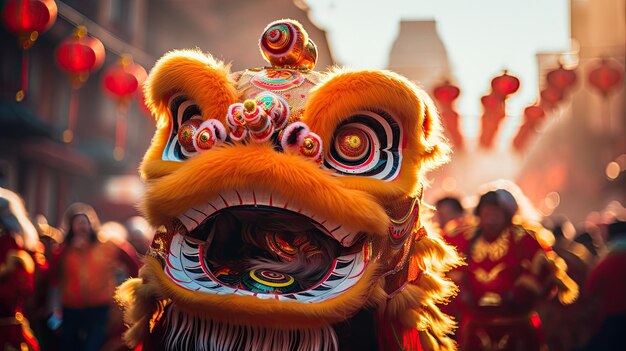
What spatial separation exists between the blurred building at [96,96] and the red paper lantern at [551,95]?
13.2ft

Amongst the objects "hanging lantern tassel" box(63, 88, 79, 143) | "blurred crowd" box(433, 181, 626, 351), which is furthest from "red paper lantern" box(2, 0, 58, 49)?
"blurred crowd" box(433, 181, 626, 351)

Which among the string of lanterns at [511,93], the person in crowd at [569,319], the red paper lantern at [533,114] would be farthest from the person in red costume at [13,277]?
the red paper lantern at [533,114]

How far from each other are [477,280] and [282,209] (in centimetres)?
272

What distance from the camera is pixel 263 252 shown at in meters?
3.11

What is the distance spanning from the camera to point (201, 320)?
285 centimetres

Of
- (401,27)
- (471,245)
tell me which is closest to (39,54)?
(471,245)

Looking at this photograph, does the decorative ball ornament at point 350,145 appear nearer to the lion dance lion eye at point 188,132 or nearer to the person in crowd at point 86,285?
the lion dance lion eye at point 188,132

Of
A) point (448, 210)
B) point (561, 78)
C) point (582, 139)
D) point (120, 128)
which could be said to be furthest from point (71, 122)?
point (582, 139)

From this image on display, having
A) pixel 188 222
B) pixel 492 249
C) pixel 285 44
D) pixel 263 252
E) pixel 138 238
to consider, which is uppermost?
pixel 285 44

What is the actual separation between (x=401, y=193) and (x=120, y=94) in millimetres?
10362

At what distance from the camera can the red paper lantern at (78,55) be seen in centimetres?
1120

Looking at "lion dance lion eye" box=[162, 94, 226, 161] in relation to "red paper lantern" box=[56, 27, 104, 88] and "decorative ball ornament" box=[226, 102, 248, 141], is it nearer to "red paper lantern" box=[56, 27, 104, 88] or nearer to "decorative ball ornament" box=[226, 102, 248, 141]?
"decorative ball ornament" box=[226, 102, 248, 141]

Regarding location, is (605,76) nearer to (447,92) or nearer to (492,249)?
(447,92)

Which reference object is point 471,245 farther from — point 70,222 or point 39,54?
point 39,54
